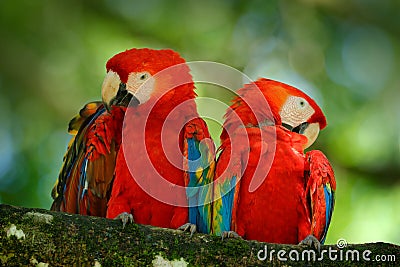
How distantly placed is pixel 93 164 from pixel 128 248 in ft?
4.95

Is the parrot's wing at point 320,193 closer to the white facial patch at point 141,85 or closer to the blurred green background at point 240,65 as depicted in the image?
the white facial patch at point 141,85

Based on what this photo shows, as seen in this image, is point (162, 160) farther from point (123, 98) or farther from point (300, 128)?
point (300, 128)

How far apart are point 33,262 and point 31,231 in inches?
5.6

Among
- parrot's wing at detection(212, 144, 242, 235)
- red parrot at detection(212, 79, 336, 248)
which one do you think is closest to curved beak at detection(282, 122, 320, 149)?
red parrot at detection(212, 79, 336, 248)

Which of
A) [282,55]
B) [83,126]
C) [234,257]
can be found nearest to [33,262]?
[234,257]

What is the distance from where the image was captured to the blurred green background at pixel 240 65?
5.88m

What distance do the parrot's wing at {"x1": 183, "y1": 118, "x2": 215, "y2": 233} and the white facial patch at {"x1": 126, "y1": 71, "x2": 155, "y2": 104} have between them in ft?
1.39

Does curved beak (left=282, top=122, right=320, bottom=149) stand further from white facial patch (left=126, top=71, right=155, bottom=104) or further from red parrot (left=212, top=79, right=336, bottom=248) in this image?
white facial patch (left=126, top=71, right=155, bottom=104)

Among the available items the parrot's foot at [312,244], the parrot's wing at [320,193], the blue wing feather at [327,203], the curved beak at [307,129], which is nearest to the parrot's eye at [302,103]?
the curved beak at [307,129]

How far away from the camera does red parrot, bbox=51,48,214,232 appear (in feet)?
13.9

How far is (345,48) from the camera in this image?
6652mm

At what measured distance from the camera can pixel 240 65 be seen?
21.2 feet

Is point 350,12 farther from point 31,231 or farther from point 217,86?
point 31,231
